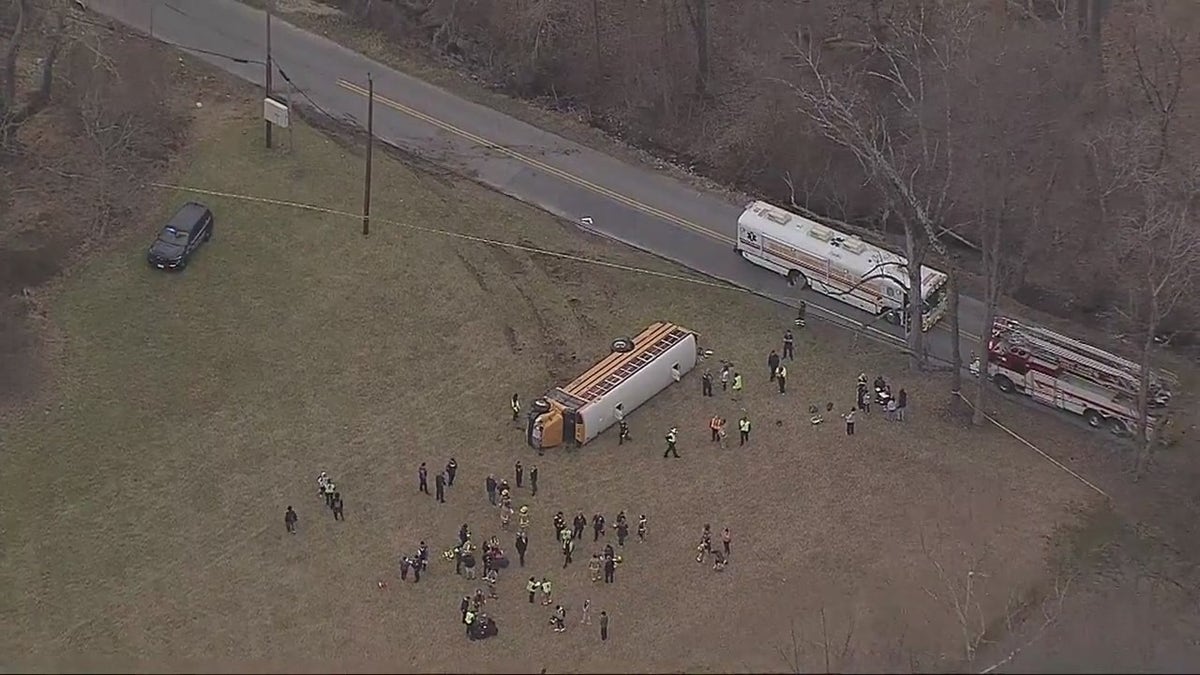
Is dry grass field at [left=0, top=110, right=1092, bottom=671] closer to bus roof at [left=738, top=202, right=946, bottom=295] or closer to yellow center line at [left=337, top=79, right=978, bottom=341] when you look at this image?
bus roof at [left=738, top=202, right=946, bottom=295]

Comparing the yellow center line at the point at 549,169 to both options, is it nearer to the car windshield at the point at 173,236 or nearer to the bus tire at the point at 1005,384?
the bus tire at the point at 1005,384

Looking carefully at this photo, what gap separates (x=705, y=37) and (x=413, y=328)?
64.5 feet

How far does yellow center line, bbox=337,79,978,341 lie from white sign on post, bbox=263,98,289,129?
331cm

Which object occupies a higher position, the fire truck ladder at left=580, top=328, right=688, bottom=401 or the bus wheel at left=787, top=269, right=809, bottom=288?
the bus wheel at left=787, top=269, right=809, bottom=288

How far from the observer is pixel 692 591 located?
132 ft

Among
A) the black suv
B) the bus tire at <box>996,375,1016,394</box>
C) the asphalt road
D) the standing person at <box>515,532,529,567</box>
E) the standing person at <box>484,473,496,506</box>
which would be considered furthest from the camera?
the asphalt road

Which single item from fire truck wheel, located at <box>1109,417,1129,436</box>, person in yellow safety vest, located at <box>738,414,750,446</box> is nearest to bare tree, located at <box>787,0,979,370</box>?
fire truck wheel, located at <box>1109,417,1129,436</box>

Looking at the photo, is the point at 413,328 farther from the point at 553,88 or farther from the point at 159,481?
the point at 553,88

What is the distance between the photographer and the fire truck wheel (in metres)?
46.2

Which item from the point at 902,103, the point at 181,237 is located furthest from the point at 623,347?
the point at 181,237

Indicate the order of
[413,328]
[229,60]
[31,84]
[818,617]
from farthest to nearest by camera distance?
[229,60]
[31,84]
[413,328]
[818,617]

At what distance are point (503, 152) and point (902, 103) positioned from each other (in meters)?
15.4

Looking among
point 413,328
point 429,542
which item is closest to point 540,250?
point 413,328

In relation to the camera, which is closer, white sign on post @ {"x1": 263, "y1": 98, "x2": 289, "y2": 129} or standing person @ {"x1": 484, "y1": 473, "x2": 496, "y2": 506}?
standing person @ {"x1": 484, "y1": 473, "x2": 496, "y2": 506}
